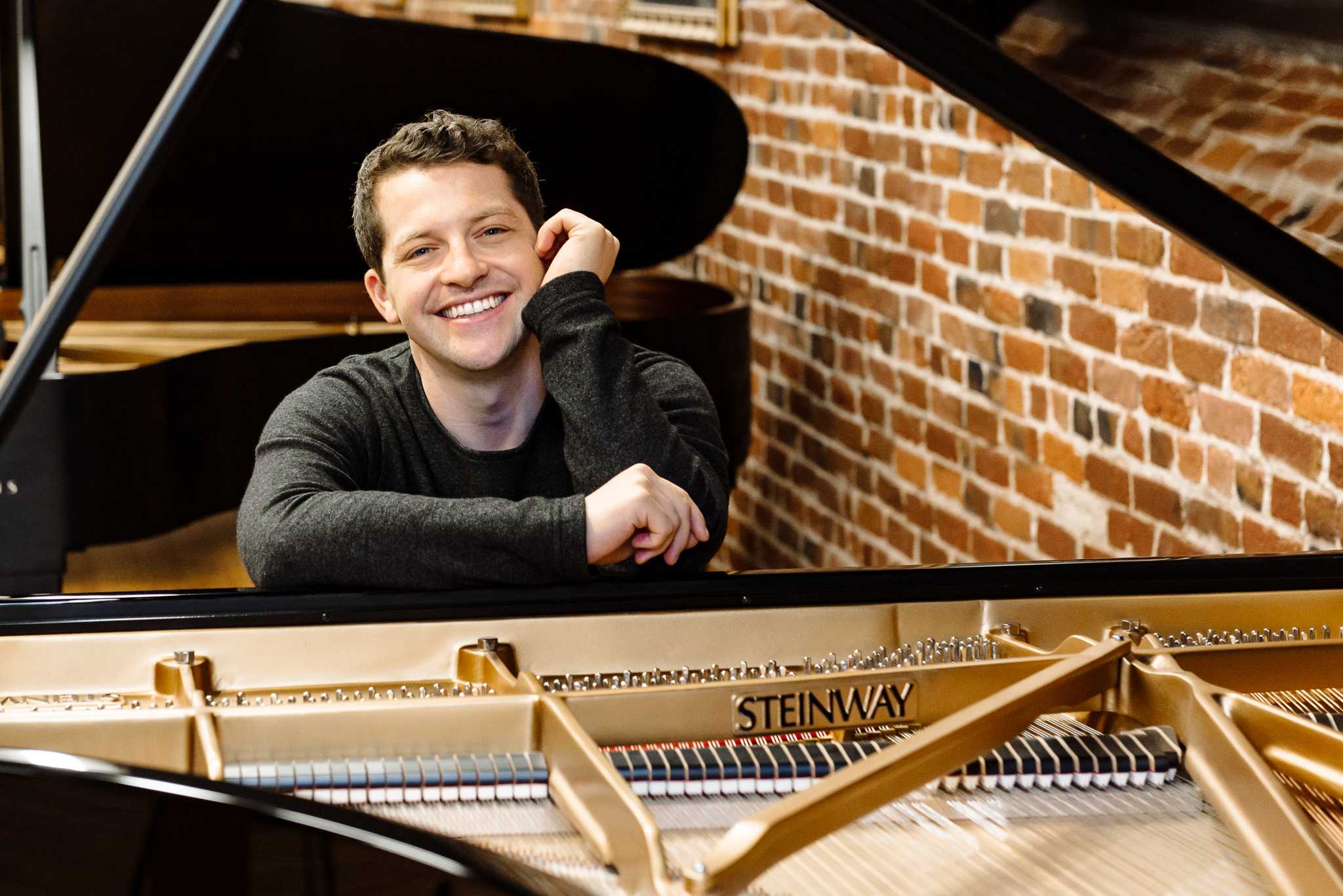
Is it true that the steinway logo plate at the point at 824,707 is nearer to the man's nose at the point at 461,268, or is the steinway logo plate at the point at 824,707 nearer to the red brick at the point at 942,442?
the man's nose at the point at 461,268

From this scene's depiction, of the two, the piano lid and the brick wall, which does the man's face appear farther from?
the piano lid

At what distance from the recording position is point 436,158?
1740mm

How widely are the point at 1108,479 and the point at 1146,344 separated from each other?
0.28 metres

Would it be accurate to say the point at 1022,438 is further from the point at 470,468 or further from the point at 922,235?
the point at 470,468

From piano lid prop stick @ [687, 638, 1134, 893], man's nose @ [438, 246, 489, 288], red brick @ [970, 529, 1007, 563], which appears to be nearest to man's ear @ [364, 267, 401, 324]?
man's nose @ [438, 246, 489, 288]

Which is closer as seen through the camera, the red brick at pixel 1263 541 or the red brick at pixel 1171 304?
the red brick at pixel 1263 541

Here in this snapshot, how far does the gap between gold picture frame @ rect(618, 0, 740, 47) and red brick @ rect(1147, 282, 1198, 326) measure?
1.77 meters

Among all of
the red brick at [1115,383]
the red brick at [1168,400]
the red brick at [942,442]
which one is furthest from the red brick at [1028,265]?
the red brick at [942,442]

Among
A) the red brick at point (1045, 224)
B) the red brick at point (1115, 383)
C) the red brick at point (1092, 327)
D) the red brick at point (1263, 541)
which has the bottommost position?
the red brick at point (1263, 541)

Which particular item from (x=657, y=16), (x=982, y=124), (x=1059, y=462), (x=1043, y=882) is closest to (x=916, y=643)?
(x=1043, y=882)

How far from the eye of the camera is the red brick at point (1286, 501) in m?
2.25

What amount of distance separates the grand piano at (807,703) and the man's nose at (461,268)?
1.18ft

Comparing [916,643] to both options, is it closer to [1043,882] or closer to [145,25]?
[1043,882]

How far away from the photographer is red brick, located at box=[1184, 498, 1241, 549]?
7.88ft
